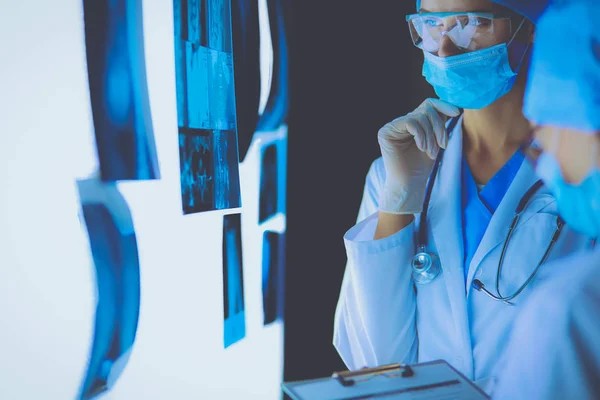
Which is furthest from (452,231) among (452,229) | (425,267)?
(425,267)

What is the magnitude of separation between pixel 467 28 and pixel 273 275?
0.90m

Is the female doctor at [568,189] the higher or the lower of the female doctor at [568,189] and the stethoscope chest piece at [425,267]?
the higher

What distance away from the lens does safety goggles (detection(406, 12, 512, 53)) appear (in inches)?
49.4

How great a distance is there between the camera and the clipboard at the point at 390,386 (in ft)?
2.66

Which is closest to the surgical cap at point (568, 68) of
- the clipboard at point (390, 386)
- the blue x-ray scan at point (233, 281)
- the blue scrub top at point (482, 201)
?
the clipboard at point (390, 386)

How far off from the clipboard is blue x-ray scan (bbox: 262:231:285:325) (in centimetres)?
81

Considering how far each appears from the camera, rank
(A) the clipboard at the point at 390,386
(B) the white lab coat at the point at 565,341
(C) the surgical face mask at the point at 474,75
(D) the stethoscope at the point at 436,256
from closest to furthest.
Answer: (B) the white lab coat at the point at 565,341, (A) the clipboard at the point at 390,386, (D) the stethoscope at the point at 436,256, (C) the surgical face mask at the point at 474,75

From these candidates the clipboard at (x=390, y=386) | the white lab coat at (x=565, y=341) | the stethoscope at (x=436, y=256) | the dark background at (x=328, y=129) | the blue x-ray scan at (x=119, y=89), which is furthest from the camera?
the dark background at (x=328, y=129)

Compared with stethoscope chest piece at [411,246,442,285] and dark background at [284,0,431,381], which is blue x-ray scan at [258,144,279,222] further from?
stethoscope chest piece at [411,246,442,285]

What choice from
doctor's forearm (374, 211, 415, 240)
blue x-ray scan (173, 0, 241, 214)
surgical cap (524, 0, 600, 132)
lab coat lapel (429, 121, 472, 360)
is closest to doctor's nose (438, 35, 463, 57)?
lab coat lapel (429, 121, 472, 360)

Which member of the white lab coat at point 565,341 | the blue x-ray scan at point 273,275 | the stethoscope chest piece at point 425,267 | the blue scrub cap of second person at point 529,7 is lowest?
the blue x-ray scan at point 273,275

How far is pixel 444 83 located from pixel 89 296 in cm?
94

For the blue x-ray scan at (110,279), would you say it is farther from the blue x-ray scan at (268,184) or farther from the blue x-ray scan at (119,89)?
the blue x-ray scan at (268,184)

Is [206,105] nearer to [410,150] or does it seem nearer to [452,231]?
[410,150]
